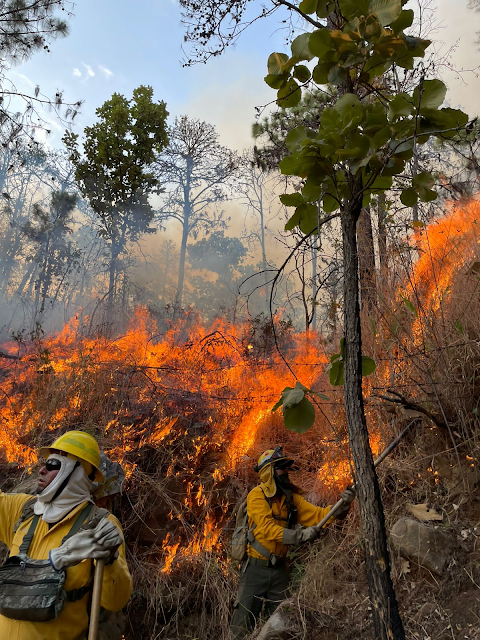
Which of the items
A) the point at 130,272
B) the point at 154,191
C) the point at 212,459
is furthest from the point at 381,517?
the point at 130,272

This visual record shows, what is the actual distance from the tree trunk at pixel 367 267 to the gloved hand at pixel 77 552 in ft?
12.4

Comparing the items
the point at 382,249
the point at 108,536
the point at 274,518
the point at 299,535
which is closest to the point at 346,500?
the point at 299,535

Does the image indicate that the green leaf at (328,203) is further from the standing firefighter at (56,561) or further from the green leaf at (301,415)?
the standing firefighter at (56,561)

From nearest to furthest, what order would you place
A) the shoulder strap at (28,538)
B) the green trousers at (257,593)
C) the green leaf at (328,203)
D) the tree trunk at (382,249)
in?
the green leaf at (328,203) < the shoulder strap at (28,538) < the green trousers at (257,593) < the tree trunk at (382,249)

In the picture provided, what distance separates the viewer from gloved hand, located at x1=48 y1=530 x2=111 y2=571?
2307 millimetres

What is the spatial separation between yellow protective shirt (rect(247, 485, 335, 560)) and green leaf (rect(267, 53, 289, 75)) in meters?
4.20

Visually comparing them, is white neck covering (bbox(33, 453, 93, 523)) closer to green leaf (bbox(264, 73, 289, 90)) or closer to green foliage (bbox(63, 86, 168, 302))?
green leaf (bbox(264, 73, 289, 90))

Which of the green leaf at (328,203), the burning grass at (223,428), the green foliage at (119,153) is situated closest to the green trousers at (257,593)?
the burning grass at (223,428)

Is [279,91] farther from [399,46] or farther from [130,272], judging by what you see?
[130,272]

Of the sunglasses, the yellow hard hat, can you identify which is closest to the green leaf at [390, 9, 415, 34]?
the yellow hard hat

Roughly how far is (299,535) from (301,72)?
4046 mm

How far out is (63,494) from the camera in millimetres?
2777

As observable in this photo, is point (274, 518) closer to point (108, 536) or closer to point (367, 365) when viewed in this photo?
point (108, 536)

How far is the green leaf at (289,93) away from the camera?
5.23 ft
